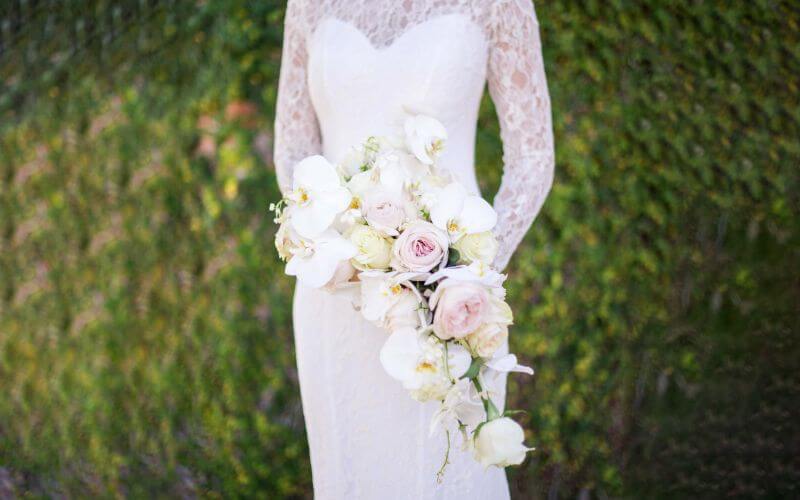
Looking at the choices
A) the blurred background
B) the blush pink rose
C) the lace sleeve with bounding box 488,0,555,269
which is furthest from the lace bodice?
the blurred background

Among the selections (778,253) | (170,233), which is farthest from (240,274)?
(778,253)

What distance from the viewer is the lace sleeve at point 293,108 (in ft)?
6.95

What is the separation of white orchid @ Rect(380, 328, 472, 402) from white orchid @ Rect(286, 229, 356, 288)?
0.56ft

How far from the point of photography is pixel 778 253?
3662 millimetres

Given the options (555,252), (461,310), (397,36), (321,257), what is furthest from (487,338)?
(555,252)

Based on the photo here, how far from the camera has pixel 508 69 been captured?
1.94 meters

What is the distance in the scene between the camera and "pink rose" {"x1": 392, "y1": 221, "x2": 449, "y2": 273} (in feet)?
4.75

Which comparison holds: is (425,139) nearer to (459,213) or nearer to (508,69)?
(459,213)

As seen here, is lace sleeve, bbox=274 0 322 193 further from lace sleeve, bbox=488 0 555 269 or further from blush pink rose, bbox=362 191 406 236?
blush pink rose, bbox=362 191 406 236

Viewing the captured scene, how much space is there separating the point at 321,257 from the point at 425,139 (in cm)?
32

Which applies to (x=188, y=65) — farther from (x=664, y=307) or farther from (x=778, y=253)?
(x=778, y=253)

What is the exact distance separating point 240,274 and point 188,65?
0.97m

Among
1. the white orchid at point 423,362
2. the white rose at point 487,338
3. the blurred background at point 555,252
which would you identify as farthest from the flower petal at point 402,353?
the blurred background at point 555,252

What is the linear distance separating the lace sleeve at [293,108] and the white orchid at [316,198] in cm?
57
